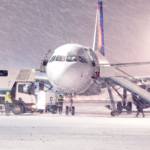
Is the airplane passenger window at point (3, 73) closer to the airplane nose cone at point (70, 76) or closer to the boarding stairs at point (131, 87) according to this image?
the airplane nose cone at point (70, 76)

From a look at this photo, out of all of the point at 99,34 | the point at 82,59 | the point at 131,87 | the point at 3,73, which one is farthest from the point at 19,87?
the point at 99,34

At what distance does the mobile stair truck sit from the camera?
80.1 feet

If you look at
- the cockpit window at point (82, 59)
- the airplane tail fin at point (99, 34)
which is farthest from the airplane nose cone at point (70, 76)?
the airplane tail fin at point (99, 34)

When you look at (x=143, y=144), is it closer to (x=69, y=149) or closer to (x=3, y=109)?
(x=69, y=149)

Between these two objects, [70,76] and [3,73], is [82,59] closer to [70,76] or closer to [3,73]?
[70,76]

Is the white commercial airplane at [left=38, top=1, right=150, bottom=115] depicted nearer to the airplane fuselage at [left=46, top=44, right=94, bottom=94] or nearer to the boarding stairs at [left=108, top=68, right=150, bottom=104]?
the airplane fuselage at [left=46, top=44, right=94, bottom=94]

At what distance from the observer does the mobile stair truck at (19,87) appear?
80.1ft

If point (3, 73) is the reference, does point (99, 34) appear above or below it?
above

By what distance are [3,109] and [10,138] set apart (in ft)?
49.2

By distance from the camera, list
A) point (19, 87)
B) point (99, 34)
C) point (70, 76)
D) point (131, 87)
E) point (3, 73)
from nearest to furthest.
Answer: point (70, 76), point (131, 87), point (19, 87), point (3, 73), point (99, 34)

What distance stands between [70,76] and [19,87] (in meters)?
6.31

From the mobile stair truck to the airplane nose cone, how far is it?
421cm

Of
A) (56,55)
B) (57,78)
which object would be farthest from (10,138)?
(56,55)

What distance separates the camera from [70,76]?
2008cm
